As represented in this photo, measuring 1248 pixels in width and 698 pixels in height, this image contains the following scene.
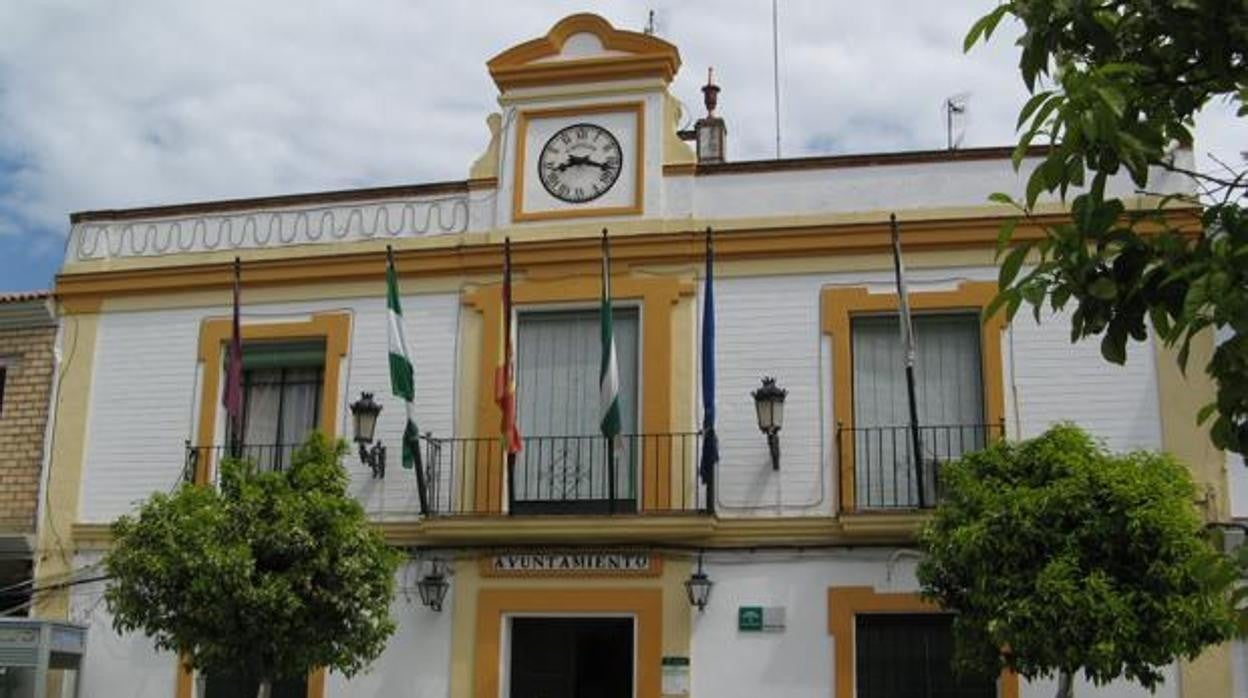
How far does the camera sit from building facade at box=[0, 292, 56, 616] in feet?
48.3

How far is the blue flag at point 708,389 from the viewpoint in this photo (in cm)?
1273

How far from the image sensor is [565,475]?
13.6m

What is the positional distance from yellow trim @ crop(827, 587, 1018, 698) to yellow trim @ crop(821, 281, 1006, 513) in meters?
0.75

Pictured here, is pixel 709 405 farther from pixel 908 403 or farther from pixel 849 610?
pixel 849 610

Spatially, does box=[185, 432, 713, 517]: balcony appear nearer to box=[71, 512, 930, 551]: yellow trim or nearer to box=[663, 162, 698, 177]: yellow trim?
box=[71, 512, 930, 551]: yellow trim

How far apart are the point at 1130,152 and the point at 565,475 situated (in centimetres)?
977

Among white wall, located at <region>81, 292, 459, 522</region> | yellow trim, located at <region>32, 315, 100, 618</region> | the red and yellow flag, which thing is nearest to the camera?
the red and yellow flag

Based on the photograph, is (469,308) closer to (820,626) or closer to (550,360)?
(550,360)

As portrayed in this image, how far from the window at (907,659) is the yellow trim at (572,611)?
5.74ft

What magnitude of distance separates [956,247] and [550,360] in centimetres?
387

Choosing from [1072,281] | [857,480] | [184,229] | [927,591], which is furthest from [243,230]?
[1072,281]

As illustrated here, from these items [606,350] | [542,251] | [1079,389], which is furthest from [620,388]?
[1079,389]

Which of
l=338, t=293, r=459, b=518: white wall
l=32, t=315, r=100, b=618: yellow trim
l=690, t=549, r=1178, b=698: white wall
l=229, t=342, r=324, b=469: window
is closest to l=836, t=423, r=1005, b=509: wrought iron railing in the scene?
l=690, t=549, r=1178, b=698: white wall

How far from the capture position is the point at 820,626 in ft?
41.8
